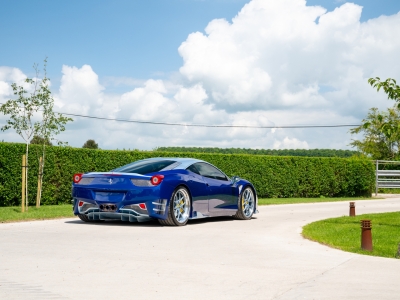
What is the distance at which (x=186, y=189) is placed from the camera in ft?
44.6

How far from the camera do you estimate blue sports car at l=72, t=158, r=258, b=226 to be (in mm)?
12844

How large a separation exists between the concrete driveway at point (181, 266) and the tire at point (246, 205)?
2.88m

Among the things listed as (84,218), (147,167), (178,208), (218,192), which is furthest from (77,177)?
(218,192)

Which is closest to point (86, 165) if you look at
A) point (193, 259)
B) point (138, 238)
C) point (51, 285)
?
point (138, 238)

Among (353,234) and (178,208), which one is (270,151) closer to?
(178,208)

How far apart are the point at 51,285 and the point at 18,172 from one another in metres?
15.8

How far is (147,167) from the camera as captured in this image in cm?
1376

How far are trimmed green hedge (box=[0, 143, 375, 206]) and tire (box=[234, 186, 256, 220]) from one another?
30.9ft

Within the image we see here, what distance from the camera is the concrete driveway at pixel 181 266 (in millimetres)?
6453

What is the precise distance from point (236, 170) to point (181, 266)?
2177 centimetres

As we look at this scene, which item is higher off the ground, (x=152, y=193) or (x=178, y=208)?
(x=152, y=193)

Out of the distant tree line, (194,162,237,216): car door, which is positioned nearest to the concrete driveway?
(194,162,237,216): car door

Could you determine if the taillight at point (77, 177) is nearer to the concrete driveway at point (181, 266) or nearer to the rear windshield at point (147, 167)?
the rear windshield at point (147, 167)

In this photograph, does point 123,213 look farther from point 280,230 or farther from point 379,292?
point 379,292
